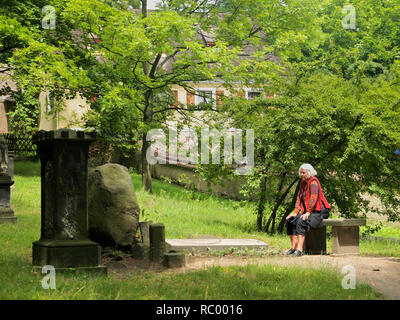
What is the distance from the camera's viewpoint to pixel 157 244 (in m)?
8.90

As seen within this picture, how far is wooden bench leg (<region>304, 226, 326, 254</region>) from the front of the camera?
10.5m

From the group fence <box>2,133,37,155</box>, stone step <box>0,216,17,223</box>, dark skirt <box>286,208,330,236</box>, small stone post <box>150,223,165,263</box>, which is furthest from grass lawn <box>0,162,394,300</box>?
fence <box>2,133,37,155</box>

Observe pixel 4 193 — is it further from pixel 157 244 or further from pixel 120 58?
pixel 120 58

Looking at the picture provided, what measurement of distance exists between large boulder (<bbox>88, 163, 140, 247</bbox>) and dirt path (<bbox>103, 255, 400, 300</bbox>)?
0.50 metres

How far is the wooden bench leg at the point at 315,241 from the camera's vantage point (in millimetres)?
10469

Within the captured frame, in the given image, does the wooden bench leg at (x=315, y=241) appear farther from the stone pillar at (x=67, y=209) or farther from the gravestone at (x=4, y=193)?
the gravestone at (x=4, y=193)

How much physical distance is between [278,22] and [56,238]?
18095 mm

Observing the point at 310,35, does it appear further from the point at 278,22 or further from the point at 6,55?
the point at 6,55

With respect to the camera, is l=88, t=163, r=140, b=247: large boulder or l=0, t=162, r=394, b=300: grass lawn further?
l=88, t=163, r=140, b=247: large boulder

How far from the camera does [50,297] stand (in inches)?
238

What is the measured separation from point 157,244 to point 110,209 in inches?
46.0

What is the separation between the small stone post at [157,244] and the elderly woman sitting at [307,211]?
93.2 inches

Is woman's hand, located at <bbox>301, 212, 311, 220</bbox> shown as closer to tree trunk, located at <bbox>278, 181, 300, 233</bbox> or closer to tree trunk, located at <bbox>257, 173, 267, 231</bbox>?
tree trunk, located at <bbox>278, 181, 300, 233</bbox>
